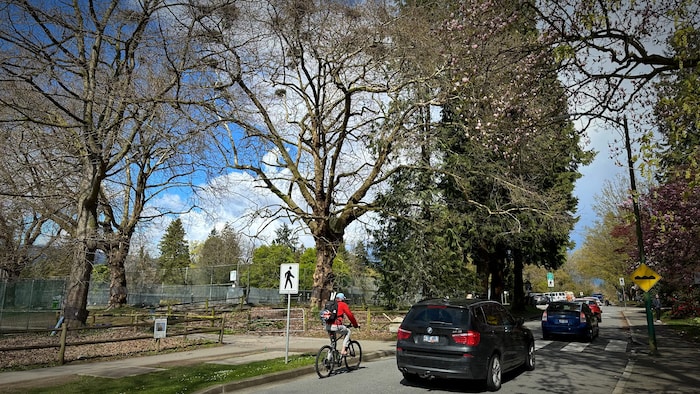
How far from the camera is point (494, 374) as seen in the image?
9.10 meters

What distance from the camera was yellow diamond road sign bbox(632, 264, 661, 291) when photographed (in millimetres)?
15828

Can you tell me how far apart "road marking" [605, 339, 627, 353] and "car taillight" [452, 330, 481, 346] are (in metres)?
10.4

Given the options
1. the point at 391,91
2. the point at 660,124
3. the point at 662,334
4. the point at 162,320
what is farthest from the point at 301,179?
the point at 662,334

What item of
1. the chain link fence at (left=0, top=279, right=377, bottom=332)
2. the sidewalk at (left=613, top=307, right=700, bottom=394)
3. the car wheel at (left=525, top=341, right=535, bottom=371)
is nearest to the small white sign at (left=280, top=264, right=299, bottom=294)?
the car wheel at (left=525, top=341, right=535, bottom=371)

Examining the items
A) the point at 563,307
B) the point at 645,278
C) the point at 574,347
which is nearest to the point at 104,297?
the point at 563,307

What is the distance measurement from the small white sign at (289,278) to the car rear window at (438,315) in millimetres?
3971

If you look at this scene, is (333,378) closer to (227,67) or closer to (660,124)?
(660,124)

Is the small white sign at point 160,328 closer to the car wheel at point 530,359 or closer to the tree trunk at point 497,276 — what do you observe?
the car wheel at point 530,359

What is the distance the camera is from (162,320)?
46.4 ft

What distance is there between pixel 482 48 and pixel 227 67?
38.4 feet

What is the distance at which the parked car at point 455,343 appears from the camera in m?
8.77

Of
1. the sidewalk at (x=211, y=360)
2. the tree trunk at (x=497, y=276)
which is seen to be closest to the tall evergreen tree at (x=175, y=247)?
the tree trunk at (x=497, y=276)

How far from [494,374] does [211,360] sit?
7.56 meters

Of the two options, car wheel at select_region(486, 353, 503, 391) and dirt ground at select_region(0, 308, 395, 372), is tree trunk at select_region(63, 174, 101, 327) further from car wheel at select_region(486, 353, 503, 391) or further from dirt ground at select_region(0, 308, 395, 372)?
car wheel at select_region(486, 353, 503, 391)
